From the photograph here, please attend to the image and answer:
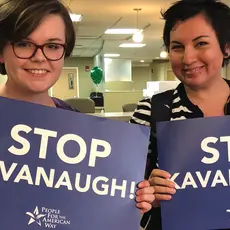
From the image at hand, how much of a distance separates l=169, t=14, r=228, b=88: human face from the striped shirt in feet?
0.20

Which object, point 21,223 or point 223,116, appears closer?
point 21,223

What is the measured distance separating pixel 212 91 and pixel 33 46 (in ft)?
1.67

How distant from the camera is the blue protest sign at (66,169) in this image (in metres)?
0.81

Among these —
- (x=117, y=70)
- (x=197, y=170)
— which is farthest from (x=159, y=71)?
(x=197, y=170)

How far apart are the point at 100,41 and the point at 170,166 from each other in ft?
33.3

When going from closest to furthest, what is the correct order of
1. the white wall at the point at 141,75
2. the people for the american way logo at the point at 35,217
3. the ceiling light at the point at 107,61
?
the people for the american way logo at the point at 35,217 → the ceiling light at the point at 107,61 → the white wall at the point at 141,75

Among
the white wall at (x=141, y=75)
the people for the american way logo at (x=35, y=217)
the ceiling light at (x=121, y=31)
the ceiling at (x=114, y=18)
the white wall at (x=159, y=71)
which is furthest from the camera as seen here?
the white wall at (x=141, y=75)

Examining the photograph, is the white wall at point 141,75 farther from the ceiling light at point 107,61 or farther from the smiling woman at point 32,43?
the smiling woman at point 32,43

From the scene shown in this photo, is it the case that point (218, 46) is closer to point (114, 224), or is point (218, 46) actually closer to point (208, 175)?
point (208, 175)

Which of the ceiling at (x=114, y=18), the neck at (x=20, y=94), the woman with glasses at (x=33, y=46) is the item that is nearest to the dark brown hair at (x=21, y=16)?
the woman with glasses at (x=33, y=46)

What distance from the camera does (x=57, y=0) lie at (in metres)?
0.93

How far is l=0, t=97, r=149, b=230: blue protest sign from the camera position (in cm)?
81

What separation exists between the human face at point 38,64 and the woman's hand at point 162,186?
1.19 feet

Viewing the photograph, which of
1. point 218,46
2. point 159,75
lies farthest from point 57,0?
point 159,75
